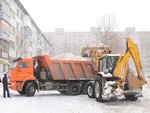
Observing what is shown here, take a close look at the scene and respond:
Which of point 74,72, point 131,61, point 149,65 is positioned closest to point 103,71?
point 131,61

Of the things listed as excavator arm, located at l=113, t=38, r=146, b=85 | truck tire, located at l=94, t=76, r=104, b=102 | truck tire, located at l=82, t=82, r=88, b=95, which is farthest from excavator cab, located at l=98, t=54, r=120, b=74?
truck tire, located at l=82, t=82, r=88, b=95

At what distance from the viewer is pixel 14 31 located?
159ft

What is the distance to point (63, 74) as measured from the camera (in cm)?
1981

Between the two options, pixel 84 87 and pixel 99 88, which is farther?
pixel 84 87

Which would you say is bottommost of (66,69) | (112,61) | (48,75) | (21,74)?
(48,75)

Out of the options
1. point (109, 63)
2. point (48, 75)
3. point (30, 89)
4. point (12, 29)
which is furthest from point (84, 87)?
point (12, 29)

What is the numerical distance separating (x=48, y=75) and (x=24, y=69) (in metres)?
1.84

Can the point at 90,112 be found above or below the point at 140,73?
below

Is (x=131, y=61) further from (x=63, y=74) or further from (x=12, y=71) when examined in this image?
(x=12, y=71)

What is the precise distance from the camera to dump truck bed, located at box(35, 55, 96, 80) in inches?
773

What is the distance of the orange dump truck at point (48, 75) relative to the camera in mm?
18562

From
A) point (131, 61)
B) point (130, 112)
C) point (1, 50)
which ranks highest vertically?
point (1, 50)

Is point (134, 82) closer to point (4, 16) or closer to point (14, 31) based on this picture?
point (4, 16)

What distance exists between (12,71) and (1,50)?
21.2 meters
